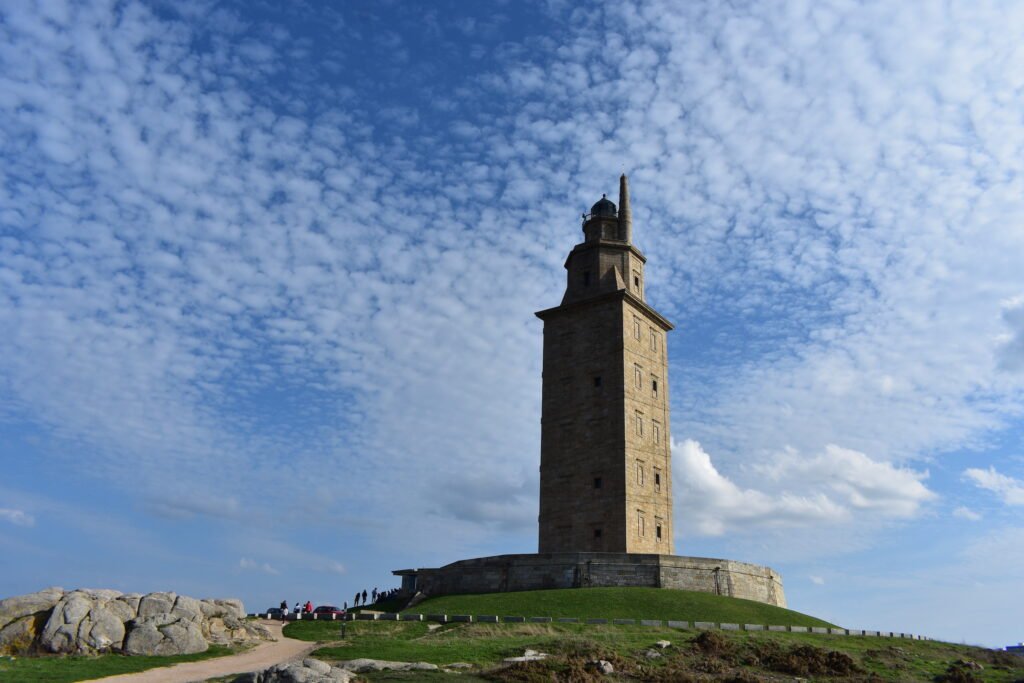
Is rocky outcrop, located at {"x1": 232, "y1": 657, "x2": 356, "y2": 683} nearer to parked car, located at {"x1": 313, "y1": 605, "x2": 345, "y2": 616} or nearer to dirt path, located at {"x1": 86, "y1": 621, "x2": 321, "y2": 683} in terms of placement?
dirt path, located at {"x1": 86, "y1": 621, "x2": 321, "y2": 683}

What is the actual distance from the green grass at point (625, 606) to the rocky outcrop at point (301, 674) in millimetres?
17783

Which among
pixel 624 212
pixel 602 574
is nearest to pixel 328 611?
pixel 602 574

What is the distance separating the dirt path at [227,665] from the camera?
83.5 ft

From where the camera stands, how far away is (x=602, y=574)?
151ft

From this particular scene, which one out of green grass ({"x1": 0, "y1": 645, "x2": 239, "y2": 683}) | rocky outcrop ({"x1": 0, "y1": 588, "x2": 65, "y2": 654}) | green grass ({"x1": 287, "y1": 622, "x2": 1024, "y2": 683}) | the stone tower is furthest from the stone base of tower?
rocky outcrop ({"x1": 0, "y1": 588, "x2": 65, "y2": 654})

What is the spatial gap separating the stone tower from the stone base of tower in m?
5.18

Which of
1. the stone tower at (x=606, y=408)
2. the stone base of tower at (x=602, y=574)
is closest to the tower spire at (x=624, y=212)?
the stone tower at (x=606, y=408)

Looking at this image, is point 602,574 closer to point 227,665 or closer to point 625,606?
point 625,606

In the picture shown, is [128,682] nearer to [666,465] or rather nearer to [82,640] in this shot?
[82,640]

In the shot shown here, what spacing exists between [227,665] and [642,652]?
567 inches

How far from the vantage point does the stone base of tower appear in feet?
150

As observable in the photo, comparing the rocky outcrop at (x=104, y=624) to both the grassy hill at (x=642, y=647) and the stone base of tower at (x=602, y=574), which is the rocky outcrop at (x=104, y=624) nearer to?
the grassy hill at (x=642, y=647)

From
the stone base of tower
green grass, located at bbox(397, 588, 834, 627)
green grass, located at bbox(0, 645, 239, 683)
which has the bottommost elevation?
green grass, located at bbox(0, 645, 239, 683)

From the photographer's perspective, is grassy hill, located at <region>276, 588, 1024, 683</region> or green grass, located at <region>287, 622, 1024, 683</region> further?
green grass, located at <region>287, 622, 1024, 683</region>
